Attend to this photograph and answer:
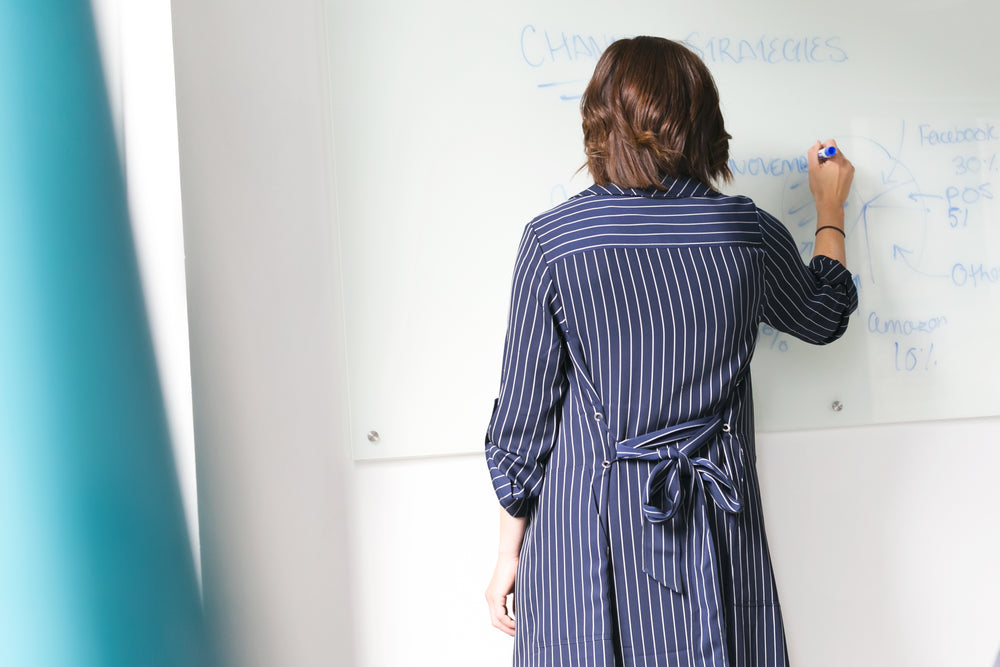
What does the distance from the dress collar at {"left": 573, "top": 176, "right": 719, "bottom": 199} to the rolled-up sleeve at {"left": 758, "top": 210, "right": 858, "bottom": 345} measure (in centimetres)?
12

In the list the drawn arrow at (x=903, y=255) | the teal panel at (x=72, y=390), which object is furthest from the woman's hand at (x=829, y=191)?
the teal panel at (x=72, y=390)

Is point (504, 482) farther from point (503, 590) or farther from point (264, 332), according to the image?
point (264, 332)

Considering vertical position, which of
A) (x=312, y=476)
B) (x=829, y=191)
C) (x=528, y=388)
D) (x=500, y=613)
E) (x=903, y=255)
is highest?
(x=829, y=191)

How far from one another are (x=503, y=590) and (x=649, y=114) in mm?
598

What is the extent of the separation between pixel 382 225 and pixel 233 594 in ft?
1.98

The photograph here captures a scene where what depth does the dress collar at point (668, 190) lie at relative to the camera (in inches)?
30.6

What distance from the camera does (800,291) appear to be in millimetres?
943

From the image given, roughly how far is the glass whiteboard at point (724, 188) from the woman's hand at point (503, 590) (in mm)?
276

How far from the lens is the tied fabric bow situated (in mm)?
757

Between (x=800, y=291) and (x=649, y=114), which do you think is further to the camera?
(x=800, y=291)

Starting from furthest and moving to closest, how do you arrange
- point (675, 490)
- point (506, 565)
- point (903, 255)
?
point (903, 255) < point (506, 565) < point (675, 490)

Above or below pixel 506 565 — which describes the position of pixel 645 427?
above

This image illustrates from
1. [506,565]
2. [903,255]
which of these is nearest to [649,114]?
[506,565]

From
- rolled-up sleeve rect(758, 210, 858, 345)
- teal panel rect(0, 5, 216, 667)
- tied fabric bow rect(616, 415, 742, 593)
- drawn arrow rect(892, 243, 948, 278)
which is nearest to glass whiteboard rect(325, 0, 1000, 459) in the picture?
drawn arrow rect(892, 243, 948, 278)
